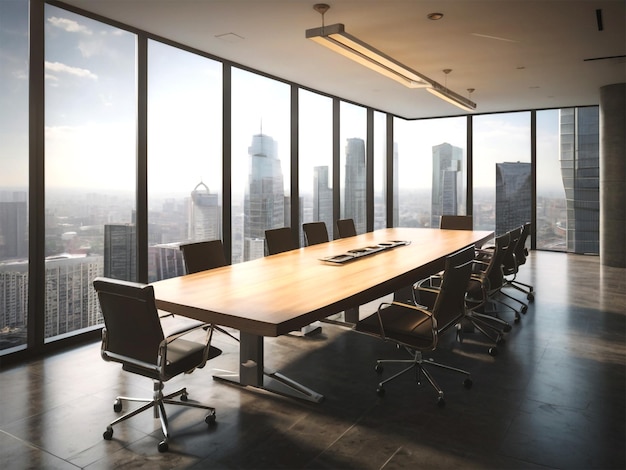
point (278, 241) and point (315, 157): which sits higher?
point (315, 157)

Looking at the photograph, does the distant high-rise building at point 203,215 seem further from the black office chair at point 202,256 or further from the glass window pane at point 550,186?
the glass window pane at point 550,186

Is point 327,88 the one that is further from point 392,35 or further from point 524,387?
point 524,387

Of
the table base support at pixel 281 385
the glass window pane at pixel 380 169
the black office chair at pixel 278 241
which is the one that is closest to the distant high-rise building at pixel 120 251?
the black office chair at pixel 278 241

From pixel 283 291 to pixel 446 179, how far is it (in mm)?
9112

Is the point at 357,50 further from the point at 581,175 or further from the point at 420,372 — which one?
the point at 581,175

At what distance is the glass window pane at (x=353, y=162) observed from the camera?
9617 mm

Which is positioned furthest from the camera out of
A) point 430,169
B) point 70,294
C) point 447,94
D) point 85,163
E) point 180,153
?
point 430,169

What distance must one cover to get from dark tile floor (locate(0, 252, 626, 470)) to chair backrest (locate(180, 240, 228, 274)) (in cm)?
77

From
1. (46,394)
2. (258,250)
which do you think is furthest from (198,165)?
(46,394)

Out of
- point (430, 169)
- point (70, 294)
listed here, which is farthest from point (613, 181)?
point (70, 294)

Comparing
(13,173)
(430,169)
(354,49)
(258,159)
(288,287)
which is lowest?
(288,287)

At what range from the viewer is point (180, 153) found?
5973 millimetres

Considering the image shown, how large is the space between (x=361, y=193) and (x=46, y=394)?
7.68 meters

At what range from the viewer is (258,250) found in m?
7.21
